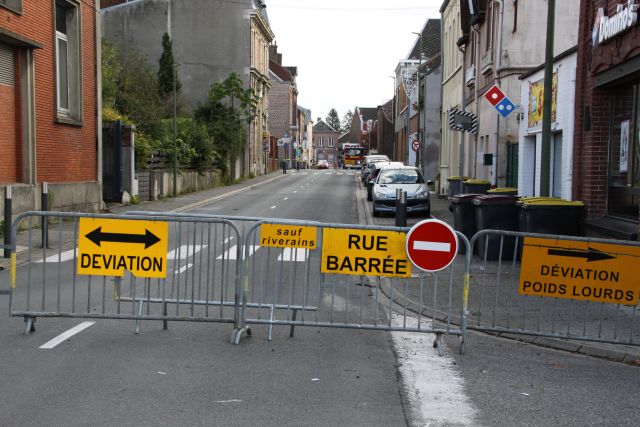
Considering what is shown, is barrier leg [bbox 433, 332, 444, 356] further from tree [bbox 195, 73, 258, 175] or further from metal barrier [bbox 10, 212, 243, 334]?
tree [bbox 195, 73, 258, 175]

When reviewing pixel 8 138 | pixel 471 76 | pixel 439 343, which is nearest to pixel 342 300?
pixel 439 343

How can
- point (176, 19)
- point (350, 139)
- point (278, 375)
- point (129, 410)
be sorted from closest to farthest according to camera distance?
point (129, 410)
point (278, 375)
point (176, 19)
point (350, 139)

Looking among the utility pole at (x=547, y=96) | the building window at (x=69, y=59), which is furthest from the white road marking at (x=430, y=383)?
the building window at (x=69, y=59)

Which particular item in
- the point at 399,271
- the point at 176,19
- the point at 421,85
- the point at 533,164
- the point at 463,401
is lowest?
the point at 463,401

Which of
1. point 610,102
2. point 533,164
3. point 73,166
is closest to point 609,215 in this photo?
point 610,102

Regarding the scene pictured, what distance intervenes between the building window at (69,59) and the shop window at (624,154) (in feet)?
45.7

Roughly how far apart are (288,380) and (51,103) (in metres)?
15.2

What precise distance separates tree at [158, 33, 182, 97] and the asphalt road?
4035 centimetres

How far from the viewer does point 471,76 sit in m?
27.8

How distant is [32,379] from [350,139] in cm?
15243

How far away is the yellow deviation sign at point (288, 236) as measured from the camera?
24.3ft

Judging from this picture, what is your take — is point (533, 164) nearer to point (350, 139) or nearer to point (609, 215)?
point (609, 215)

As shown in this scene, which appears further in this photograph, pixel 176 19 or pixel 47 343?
pixel 176 19

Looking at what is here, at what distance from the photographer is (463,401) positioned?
5.36 meters
